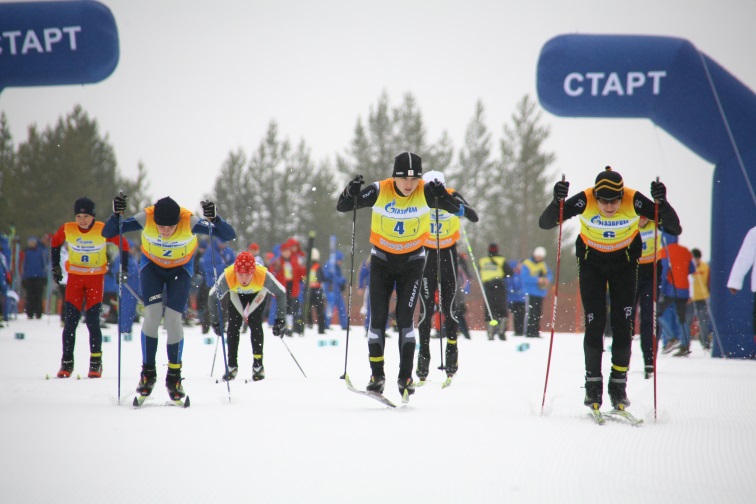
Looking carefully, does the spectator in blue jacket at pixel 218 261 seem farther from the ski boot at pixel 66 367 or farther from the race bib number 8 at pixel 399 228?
Result: the race bib number 8 at pixel 399 228

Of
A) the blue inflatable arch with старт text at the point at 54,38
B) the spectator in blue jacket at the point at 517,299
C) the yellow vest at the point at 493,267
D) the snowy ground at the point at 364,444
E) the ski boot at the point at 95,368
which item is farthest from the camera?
the spectator in blue jacket at the point at 517,299

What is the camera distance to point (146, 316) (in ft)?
21.4

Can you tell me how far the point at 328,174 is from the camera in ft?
170

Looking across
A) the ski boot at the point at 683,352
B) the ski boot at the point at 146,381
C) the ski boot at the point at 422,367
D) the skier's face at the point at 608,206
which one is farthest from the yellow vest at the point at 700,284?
the ski boot at the point at 146,381

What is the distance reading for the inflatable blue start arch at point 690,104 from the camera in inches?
471

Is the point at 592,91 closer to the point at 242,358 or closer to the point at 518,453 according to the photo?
the point at 242,358

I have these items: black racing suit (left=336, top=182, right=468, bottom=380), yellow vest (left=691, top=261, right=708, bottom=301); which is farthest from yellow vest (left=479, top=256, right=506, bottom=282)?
black racing suit (left=336, top=182, right=468, bottom=380)

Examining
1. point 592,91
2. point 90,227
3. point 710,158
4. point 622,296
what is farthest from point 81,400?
point 710,158

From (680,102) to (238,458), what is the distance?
1010 centimetres

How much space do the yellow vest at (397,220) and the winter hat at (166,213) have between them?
5.32 feet

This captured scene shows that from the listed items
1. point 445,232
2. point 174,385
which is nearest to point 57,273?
point 174,385

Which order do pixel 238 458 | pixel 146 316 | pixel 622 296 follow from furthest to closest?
pixel 146 316
pixel 622 296
pixel 238 458

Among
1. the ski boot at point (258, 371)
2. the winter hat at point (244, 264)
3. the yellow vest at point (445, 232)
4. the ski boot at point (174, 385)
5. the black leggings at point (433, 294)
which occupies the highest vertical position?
the yellow vest at point (445, 232)

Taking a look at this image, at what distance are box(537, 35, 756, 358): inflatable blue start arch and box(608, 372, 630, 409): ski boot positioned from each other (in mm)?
7044
